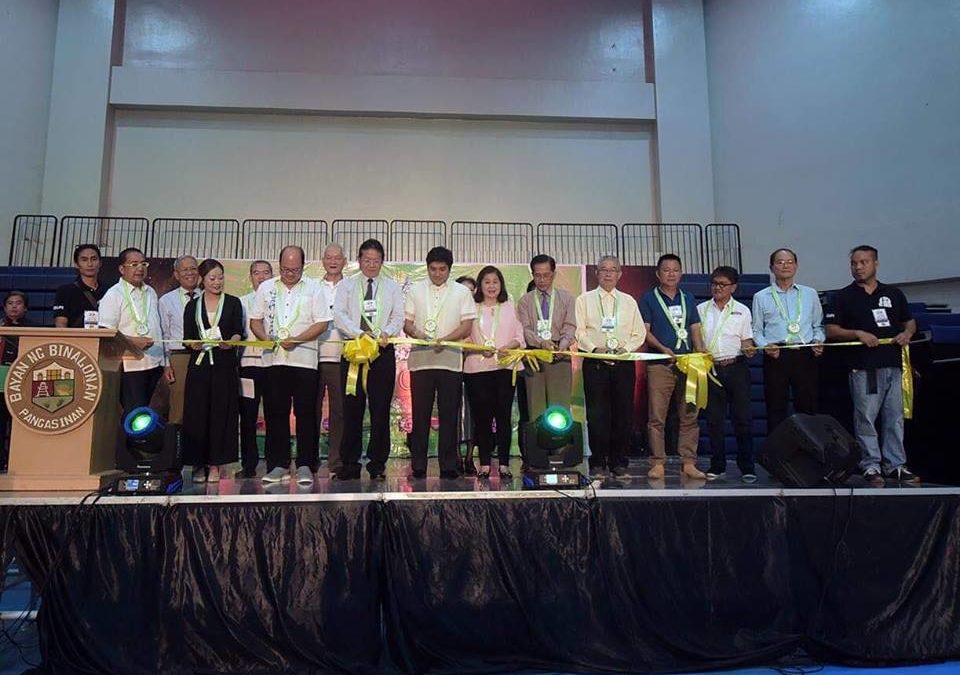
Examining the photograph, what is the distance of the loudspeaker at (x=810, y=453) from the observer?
147 inches

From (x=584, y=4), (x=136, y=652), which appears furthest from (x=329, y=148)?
(x=136, y=652)

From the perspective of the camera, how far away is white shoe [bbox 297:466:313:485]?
396cm

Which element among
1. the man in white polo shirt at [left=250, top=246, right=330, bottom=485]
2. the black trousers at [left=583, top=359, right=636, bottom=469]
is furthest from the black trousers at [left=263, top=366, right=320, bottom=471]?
the black trousers at [left=583, top=359, right=636, bottom=469]

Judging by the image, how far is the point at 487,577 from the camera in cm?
335

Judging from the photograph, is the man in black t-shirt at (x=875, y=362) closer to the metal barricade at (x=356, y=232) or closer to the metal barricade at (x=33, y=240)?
the metal barricade at (x=356, y=232)

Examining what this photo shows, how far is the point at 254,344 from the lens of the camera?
4211 mm

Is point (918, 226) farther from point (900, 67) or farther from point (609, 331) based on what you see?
point (609, 331)

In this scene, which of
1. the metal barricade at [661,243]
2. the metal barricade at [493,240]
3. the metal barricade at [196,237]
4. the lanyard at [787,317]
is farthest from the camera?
the metal barricade at [493,240]

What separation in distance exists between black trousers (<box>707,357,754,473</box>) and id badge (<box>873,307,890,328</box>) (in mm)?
1011

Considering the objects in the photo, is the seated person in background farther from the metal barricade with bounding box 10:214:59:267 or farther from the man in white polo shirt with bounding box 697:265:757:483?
the man in white polo shirt with bounding box 697:265:757:483

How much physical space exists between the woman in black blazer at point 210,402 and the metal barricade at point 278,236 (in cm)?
672

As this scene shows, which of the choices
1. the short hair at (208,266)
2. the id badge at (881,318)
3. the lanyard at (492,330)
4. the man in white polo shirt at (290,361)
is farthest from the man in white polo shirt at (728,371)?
the short hair at (208,266)

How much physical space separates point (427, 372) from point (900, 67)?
28.1 feet

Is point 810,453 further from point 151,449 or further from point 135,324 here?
point 135,324
